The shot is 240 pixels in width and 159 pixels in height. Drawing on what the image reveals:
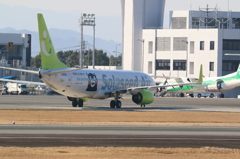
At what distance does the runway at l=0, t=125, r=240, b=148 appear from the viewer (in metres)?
24.9

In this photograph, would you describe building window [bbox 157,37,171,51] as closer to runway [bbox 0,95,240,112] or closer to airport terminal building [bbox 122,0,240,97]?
airport terminal building [bbox 122,0,240,97]

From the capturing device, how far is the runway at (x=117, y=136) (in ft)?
81.7

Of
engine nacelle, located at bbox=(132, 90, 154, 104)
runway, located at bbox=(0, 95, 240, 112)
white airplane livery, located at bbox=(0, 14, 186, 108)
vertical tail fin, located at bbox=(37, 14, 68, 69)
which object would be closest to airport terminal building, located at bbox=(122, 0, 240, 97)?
runway, located at bbox=(0, 95, 240, 112)

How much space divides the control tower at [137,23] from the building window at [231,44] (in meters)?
18.4

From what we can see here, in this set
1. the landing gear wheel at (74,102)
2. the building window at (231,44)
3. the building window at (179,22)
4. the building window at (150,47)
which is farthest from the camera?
the building window at (179,22)

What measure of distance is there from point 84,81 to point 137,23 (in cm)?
8736

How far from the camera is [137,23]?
139375 mm

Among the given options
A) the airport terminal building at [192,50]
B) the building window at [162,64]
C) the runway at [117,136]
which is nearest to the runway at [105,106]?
the runway at [117,136]

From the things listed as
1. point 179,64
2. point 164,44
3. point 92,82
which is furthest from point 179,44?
point 92,82

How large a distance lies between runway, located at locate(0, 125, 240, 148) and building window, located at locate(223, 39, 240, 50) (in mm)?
97771

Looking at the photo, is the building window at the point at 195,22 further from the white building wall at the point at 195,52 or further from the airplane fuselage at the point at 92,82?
the airplane fuselage at the point at 92,82

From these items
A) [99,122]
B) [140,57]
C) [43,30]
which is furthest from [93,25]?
[99,122]

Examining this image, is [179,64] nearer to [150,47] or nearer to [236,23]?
[150,47]

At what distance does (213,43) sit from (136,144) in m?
108
